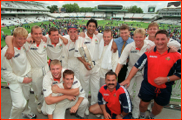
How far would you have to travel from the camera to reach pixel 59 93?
2730mm

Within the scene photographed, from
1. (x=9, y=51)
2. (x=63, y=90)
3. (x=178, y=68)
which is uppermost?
(x=9, y=51)

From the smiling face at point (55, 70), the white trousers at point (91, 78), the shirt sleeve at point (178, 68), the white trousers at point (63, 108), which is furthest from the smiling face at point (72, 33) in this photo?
the shirt sleeve at point (178, 68)

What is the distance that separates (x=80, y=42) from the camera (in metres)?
3.19

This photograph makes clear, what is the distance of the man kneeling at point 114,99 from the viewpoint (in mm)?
2382

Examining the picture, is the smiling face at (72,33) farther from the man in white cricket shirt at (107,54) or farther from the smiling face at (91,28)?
the man in white cricket shirt at (107,54)

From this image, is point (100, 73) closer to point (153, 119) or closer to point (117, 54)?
point (117, 54)

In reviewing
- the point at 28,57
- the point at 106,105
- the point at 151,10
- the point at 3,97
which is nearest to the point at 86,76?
the point at 106,105

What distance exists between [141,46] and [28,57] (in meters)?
2.92

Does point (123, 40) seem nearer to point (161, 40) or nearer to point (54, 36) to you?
point (161, 40)

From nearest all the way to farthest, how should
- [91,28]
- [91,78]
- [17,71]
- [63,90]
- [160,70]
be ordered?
[160,70]
[63,90]
[17,71]
[91,28]
[91,78]

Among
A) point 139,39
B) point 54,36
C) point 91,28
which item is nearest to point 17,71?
point 54,36

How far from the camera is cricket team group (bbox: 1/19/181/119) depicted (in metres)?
2.38

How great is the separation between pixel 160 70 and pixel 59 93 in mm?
2309

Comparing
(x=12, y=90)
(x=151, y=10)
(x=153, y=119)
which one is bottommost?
(x=153, y=119)
